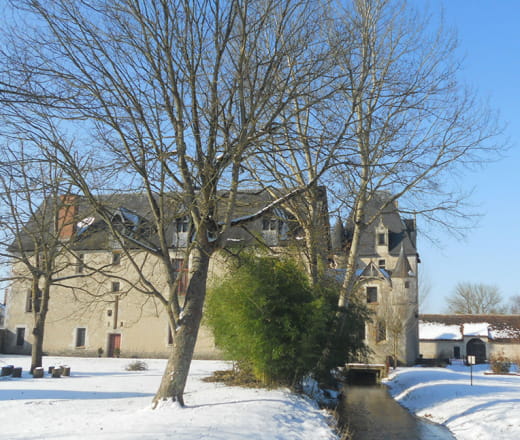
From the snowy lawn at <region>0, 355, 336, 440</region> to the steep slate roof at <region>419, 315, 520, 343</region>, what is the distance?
35217mm

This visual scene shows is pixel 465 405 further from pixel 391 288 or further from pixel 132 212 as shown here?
pixel 391 288

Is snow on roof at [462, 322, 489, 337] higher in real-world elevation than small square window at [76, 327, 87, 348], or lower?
higher

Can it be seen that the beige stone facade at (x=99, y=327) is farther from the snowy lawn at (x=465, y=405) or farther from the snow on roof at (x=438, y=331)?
the snow on roof at (x=438, y=331)

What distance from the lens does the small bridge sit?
27609mm

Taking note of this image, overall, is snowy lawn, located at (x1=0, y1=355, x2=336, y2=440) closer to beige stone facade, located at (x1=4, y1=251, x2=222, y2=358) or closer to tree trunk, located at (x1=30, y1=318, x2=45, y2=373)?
tree trunk, located at (x1=30, y1=318, x2=45, y2=373)

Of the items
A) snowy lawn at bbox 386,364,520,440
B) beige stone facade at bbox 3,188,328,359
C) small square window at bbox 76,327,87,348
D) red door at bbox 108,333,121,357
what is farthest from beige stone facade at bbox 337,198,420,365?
small square window at bbox 76,327,87,348

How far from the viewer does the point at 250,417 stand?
9797 millimetres

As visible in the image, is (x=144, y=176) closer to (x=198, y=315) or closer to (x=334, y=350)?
(x=198, y=315)

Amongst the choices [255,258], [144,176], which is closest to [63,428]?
[144,176]

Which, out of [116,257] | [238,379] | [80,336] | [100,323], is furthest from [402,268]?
[238,379]

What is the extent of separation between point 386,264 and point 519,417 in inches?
1021

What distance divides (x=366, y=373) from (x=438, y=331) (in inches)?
755

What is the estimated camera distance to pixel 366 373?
1174 inches

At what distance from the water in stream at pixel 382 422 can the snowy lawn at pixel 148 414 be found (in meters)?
1.35
